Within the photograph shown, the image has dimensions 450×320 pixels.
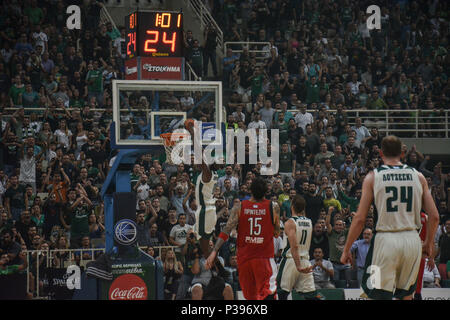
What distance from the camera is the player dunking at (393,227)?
7270mm

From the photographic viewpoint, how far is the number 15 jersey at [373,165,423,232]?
24.1 ft

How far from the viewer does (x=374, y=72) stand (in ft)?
74.0

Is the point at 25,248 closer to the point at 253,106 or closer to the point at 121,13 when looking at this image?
the point at 253,106

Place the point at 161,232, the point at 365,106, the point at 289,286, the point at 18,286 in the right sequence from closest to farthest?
the point at 289,286 < the point at 18,286 < the point at 161,232 < the point at 365,106

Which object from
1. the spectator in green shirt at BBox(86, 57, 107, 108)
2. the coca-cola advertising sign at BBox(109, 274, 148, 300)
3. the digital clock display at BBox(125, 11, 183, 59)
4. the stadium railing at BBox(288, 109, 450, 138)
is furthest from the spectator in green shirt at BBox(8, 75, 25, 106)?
the coca-cola advertising sign at BBox(109, 274, 148, 300)

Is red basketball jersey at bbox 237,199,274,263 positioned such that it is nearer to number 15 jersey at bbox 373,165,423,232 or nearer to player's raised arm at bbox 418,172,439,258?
number 15 jersey at bbox 373,165,423,232

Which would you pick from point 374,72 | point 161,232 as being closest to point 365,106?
point 374,72

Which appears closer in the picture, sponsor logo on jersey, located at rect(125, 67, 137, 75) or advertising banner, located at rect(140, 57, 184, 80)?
advertising banner, located at rect(140, 57, 184, 80)

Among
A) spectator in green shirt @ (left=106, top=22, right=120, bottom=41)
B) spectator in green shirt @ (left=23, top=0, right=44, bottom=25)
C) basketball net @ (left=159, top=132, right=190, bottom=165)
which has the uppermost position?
spectator in green shirt @ (left=23, top=0, right=44, bottom=25)

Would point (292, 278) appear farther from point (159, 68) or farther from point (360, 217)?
point (360, 217)

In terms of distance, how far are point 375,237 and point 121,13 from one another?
17086mm

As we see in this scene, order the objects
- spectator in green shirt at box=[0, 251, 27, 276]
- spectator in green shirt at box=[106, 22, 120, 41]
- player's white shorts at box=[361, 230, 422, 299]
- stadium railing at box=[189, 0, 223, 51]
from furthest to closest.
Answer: stadium railing at box=[189, 0, 223, 51] → spectator in green shirt at box=[106, 22, 120, 41] → spectator in green shirt at box=[0, 251, 27, 276] → player's white shorts at box=[361, 230, 422, 299]

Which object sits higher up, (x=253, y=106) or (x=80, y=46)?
(x=80, y=46)

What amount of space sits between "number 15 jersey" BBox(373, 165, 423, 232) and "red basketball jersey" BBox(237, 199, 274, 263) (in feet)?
5.25
